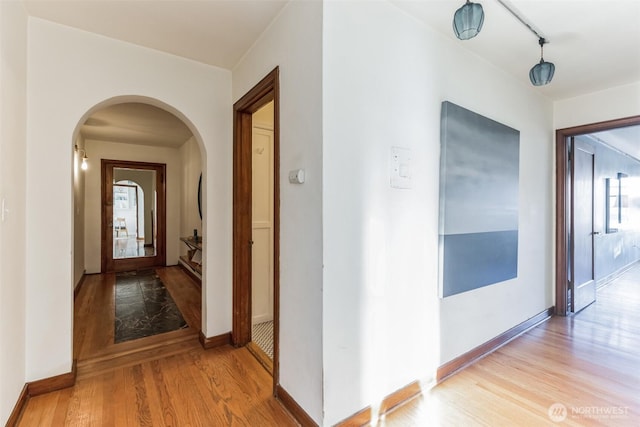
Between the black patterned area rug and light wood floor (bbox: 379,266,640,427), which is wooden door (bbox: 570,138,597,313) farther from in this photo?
the black patterned area rug

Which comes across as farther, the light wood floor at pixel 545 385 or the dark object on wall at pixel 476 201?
the dark object on wall at pixel 476 201

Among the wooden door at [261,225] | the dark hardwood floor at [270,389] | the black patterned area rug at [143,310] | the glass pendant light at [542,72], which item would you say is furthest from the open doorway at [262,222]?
the glass pendant light at [542,72]

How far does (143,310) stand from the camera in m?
3.42

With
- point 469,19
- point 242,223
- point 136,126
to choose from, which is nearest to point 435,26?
point 469,19

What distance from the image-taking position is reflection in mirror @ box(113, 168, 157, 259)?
217 inches

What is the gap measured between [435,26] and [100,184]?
5.89m

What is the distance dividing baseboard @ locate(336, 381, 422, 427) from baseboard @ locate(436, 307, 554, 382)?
280 millimetres

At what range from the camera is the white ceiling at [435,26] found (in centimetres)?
177

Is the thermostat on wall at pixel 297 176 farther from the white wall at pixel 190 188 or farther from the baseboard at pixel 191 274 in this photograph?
the white wall at pixel 190 188

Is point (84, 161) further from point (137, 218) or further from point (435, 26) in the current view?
point (435, 26)

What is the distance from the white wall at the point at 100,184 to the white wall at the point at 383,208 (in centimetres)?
540

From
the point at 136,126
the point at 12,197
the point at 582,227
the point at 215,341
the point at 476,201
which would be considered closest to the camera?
the point at 12,197

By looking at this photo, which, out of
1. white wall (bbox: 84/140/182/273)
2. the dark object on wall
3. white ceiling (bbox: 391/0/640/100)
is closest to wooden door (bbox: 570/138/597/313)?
white ceiling (bbox: 391/0/640/100)

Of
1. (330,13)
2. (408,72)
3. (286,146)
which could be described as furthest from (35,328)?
(408,72)
